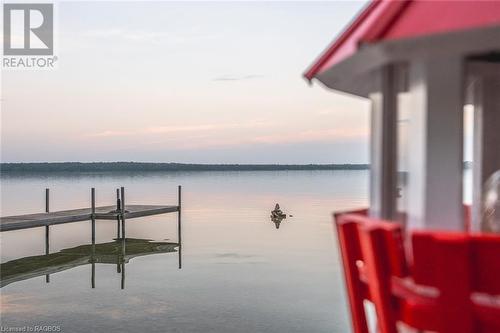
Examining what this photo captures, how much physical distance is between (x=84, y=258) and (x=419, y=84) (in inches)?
1321

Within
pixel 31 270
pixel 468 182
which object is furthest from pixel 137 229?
pixel 468 182

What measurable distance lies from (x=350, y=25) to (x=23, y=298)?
25.9m

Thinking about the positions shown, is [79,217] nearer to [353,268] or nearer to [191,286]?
Answer: [191,286]

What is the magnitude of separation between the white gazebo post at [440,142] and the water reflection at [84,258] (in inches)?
1079

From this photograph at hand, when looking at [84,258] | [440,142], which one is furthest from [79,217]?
[440,142]

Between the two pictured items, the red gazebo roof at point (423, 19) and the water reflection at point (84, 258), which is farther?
the water reflection at point (84, 258)

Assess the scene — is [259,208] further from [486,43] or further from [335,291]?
[486,43]

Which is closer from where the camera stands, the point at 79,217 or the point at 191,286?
the point at 191,286

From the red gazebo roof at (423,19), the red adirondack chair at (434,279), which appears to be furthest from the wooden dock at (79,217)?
the red gazebo roof at (423,19)

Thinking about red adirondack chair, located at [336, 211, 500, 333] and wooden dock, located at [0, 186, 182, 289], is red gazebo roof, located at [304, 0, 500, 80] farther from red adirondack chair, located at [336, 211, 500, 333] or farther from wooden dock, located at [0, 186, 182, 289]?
wooden dock, located at [0, 186, 182, 289]

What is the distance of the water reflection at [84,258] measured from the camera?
108 ft

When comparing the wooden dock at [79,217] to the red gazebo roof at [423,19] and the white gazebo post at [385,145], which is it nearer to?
the white gazebo post at [385,145]

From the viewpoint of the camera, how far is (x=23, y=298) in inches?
1147

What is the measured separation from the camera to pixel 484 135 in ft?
22.7
